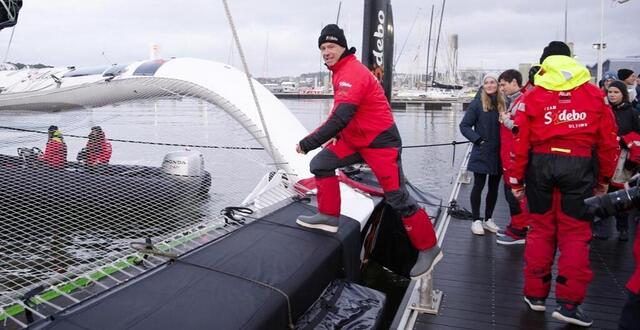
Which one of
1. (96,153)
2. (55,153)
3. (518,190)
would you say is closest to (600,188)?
(518,190)

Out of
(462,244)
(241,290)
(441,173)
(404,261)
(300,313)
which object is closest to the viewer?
(241,290)

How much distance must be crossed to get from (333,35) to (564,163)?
1.63 metres

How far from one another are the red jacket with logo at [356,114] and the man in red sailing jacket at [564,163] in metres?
0.84

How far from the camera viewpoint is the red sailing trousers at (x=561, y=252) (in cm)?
280

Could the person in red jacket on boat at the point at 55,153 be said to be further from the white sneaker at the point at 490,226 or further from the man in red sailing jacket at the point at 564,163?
the man in red sailing jacket at the point at 564,163

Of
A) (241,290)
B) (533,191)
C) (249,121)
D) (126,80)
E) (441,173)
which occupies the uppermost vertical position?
(126,80)

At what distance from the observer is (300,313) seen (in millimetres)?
2656

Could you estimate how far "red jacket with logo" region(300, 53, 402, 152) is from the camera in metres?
2.98

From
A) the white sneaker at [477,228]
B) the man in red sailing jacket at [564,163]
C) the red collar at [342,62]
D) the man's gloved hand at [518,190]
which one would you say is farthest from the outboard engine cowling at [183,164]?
the man in red sailing jacket at [564,163]

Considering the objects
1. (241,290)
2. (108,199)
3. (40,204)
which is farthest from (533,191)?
(40,204)

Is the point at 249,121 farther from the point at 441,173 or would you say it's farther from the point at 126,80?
the point at 441,173

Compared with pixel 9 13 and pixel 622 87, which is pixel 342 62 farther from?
pixel 9 13

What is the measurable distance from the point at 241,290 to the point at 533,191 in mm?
1853

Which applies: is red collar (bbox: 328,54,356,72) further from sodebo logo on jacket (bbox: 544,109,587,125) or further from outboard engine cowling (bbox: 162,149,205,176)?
outboard engine cowling (bbox: 162,149,205,176)
